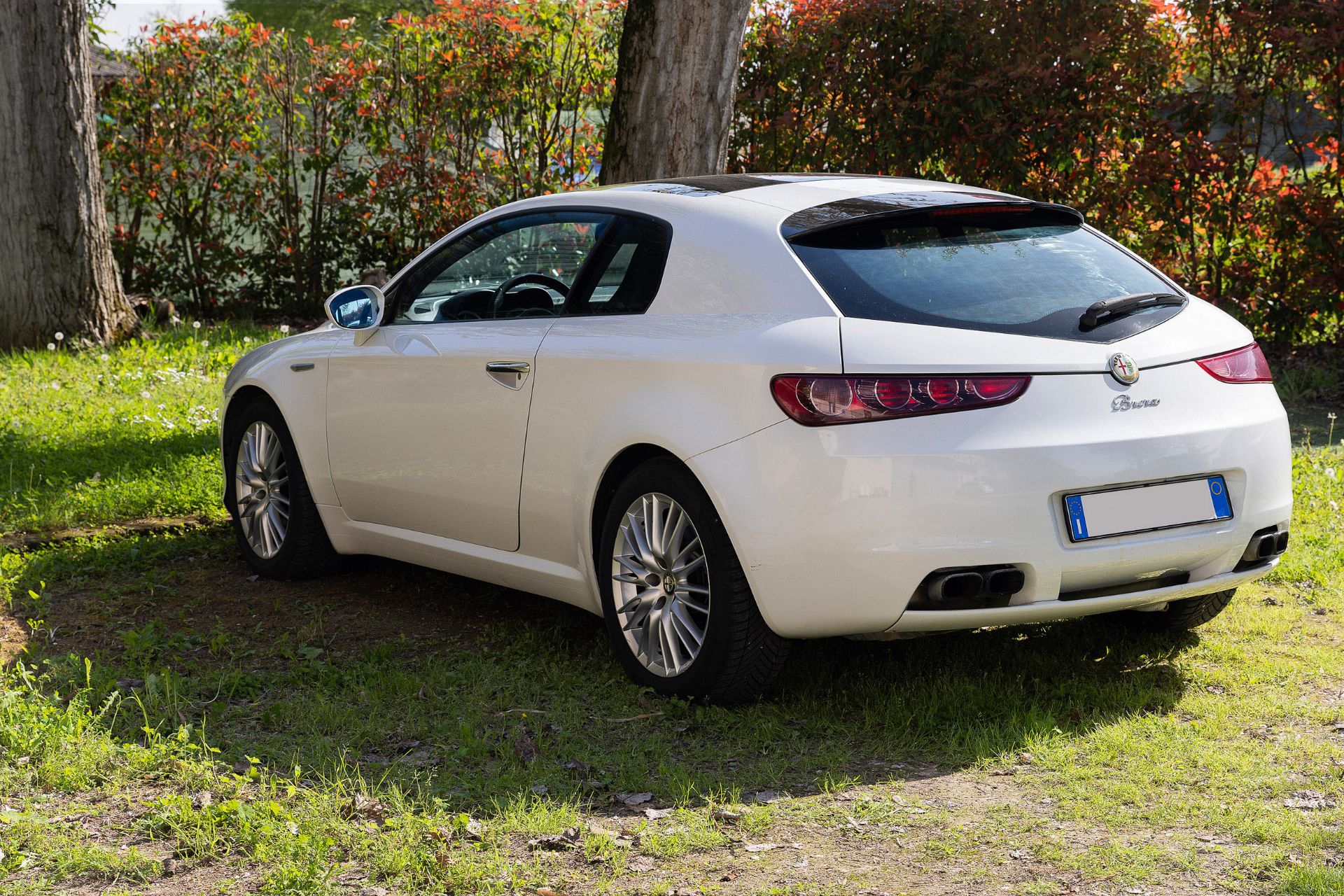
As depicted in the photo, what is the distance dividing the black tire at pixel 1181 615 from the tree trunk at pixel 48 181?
851cm

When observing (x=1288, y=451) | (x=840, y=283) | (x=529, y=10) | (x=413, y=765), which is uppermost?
(x=529, y=10)

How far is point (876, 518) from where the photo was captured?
3.88 metres

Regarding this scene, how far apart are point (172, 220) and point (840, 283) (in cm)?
1012

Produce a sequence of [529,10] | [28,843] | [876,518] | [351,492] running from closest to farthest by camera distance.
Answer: [28,843] < [876,518] < [351,492] < [529,10]

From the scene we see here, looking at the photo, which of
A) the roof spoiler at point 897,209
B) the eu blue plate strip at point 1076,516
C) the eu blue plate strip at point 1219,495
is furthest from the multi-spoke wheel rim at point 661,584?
the eu blue plate strip at point 1219,495

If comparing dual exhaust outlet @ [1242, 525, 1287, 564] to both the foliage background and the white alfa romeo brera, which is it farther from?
the foliage background

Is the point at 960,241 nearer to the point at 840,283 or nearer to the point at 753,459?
the point at 840,283

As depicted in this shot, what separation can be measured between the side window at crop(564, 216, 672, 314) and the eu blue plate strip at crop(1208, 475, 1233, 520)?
5.84 ft

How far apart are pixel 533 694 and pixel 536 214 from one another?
176cm

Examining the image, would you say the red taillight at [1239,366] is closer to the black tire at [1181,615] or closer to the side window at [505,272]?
the black tire at [1181,615]

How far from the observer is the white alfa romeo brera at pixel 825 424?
3.91 meters

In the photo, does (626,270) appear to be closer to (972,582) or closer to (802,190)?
(802,190)

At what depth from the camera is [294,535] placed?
6.12m

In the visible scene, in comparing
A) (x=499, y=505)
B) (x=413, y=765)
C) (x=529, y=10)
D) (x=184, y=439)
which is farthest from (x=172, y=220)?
(x=413, y=765)
